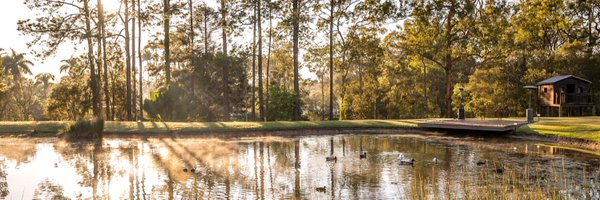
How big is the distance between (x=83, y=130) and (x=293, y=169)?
14.7 meters

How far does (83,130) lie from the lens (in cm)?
2689

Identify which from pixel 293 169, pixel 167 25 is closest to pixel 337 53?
pixel 167 25

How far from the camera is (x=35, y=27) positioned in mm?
33812

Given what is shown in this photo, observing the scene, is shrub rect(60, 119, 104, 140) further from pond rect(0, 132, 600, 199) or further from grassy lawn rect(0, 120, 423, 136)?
pond rect(0, 132, 600, 199)

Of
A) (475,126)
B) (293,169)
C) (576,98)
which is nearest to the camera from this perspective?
(293,169)

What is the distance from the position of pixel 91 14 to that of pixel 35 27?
13.5 feet

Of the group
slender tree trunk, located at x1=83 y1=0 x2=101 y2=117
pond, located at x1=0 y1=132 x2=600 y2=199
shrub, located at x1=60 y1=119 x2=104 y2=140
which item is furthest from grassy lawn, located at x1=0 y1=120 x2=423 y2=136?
slender tree trunk, located at x1=83 y1=0 x2=101 y2=117

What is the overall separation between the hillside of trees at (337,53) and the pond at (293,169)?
480 inches

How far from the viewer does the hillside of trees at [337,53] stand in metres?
36.9

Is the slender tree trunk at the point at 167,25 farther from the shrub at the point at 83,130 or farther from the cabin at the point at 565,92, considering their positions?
the cabin at the point at 565,92

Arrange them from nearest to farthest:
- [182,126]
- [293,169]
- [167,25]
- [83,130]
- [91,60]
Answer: [293,169] → [83,130] → [182,126] → [91,60] → [167,25]

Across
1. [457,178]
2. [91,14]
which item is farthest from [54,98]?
[457,178]

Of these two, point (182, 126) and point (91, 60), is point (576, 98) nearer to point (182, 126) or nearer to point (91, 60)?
point (182, 126)

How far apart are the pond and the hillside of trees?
12.2 m
